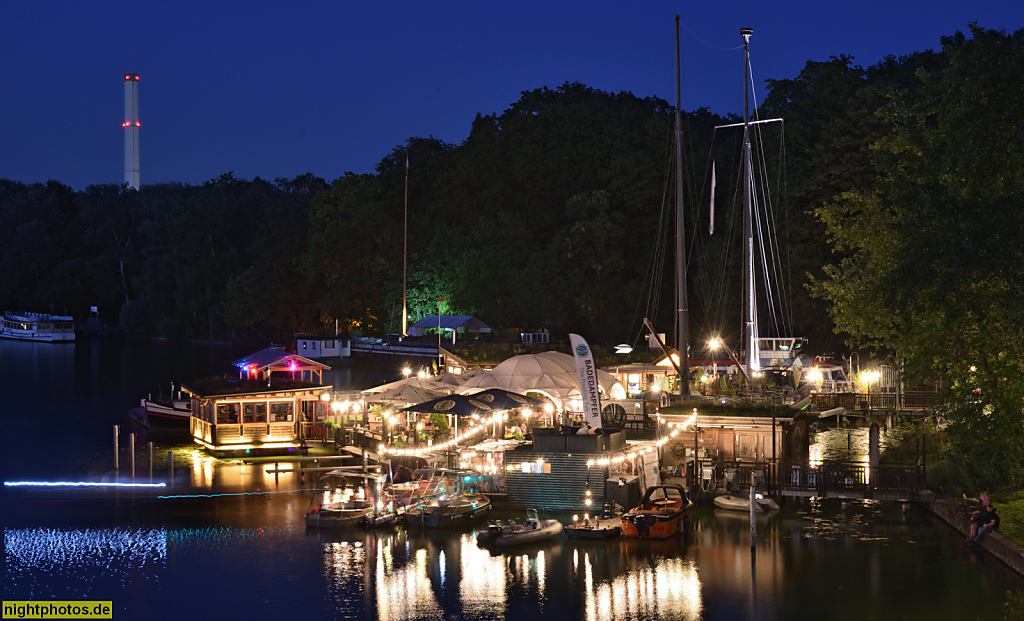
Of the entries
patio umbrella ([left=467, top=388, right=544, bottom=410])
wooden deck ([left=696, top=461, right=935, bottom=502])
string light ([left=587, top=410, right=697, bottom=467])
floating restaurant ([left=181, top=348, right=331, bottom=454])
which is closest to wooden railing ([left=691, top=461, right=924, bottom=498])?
wooden deck ([left=696, top=461, right=935, bottom=502])

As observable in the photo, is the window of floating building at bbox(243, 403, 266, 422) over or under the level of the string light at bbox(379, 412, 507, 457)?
over

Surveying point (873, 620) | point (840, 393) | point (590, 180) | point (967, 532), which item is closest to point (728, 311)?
point (590, 180)

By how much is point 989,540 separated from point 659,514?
29.5 feet

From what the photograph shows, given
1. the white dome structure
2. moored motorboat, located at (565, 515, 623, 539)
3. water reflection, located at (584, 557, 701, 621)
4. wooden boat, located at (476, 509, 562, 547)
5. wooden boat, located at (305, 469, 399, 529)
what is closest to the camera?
water reflection, located at (584, 557, 701, 621)

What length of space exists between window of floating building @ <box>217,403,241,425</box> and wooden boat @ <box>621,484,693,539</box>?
2118 centimetres

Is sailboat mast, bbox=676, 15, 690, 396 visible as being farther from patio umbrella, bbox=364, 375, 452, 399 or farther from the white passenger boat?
the white passenger boat

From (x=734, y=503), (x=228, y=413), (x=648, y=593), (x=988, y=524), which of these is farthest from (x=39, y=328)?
(x=988, y=524)

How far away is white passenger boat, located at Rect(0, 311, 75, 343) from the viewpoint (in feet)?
429

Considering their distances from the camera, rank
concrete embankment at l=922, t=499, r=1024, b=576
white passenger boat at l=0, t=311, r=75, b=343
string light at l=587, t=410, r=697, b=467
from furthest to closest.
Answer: white passenger boat at l=0, t=311, r=75, b=343
string light at l=587, t=410, r=697, b=467
concrete embankment at l=922, t=499, r=1024, b=576

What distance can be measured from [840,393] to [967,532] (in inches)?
737

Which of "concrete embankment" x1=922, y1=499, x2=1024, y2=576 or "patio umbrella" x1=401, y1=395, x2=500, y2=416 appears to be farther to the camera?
"patio umbrella" x1=401, y1=395, x2=500, y2=416

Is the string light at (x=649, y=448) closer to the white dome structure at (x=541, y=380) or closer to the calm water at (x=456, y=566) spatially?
the calm water at (x=456, y=566)

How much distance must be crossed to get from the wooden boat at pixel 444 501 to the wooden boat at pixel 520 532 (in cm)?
196

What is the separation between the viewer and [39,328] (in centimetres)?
13200
